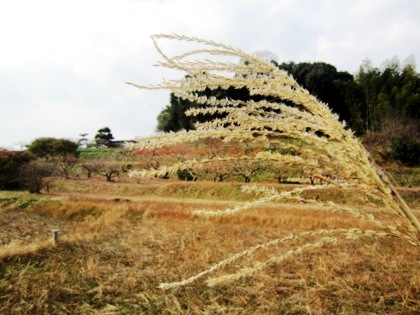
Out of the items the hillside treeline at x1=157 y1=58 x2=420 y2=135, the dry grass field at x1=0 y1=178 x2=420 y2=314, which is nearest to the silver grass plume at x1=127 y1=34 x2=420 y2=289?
the dry grass field at x1=0 y1=178 x2=420 y2=314

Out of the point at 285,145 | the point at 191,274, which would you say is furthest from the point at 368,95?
the point at 285,145

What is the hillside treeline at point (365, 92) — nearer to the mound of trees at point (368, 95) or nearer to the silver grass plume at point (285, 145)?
the mound of trees at point (368, 95)

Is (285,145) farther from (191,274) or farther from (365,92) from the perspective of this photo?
(365,92)

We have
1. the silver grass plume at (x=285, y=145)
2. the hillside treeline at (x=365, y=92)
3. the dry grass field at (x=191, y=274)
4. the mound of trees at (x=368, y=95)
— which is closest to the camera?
the silver grass plume at (x=285, y=145)

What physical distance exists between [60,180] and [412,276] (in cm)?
2765

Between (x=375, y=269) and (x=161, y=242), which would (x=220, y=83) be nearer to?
(x=375, y=269)

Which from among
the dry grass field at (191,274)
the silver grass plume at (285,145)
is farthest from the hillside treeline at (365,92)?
the silver grass plume at (285,145)

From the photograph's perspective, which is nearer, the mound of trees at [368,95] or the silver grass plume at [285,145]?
the silver grass plume at [285,145]

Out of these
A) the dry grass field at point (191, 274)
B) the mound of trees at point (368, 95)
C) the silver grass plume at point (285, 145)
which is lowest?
the dry grass field at point (191, 274)

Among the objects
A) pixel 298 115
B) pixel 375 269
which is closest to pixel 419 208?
pixel 375 269

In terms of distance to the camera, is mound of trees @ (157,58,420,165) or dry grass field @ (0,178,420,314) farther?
mound of trees @ (157,58,420,165)

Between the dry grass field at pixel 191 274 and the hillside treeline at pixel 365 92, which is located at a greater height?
the hillside treeline at pixel 365 92

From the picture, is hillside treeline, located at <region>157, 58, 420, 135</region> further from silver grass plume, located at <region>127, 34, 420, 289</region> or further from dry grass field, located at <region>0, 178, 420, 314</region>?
silver grass plume, located at <region>127, 34, 420, 289</region>

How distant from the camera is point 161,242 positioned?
7.24 m
